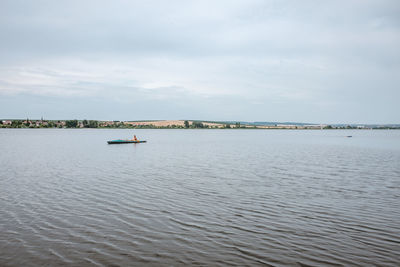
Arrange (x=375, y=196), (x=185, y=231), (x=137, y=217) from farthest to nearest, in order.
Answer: (x=375, y=196) < (x=137, y=217) < (x=185, y=231)

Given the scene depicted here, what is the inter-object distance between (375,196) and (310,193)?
3.59m

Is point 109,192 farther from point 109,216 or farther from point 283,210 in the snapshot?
point 283,210

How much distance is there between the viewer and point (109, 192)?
17.8 metres

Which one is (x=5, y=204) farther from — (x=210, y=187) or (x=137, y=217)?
(x=210, y=187)

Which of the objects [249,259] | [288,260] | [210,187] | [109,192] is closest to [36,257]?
[249,259]

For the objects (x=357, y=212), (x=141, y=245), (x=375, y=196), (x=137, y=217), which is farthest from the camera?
(x=375, y=196)

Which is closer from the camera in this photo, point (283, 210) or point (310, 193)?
point (283, 210)

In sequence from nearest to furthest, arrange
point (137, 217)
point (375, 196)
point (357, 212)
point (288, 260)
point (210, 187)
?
point (288, 260) < point (137, 217) < point (357, 212) < point (375, 196) < point (210, 187)

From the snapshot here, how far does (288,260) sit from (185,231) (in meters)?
3.95

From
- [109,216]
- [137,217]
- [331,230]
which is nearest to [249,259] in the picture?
[331,230]

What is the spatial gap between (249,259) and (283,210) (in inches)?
234

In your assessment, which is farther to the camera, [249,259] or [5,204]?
[5,204]

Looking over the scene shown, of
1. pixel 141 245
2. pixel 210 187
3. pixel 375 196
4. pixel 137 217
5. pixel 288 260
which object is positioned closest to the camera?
pixel 288 260

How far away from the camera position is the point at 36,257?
8.61 m
